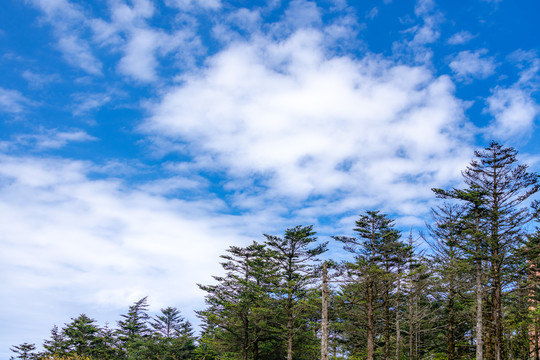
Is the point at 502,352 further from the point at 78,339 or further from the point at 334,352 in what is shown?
the point at 78,339

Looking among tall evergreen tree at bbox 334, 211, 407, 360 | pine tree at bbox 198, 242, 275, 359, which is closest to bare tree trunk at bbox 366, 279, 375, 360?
tall evergreen tree at bbox 334, 211, 407, 360

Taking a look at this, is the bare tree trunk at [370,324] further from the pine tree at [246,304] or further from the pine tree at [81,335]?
the pine tree at [81,335]

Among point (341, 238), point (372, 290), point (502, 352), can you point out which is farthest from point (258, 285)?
point (502, 352)

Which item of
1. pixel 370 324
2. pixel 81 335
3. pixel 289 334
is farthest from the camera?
pixel 81 335

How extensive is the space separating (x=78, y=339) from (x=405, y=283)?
138 ft

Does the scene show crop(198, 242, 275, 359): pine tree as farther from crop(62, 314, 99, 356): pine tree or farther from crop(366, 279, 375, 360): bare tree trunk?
crop(62, 314, 99, 356): pine tree

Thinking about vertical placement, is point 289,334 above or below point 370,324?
below

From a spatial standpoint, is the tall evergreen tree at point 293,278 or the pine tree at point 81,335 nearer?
the tall evergreen tree at point 293,278

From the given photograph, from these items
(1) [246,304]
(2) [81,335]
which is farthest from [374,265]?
(2) [81,335]

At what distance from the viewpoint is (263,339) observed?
3036cm

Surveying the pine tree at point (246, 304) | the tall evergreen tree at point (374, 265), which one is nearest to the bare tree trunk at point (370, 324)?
the tall evergreen tree at point (374, 265)

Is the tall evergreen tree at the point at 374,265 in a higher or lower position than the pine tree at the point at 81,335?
higher

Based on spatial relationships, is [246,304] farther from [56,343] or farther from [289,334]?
[56,343]

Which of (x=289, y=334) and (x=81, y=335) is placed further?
(x=81, y=335)
